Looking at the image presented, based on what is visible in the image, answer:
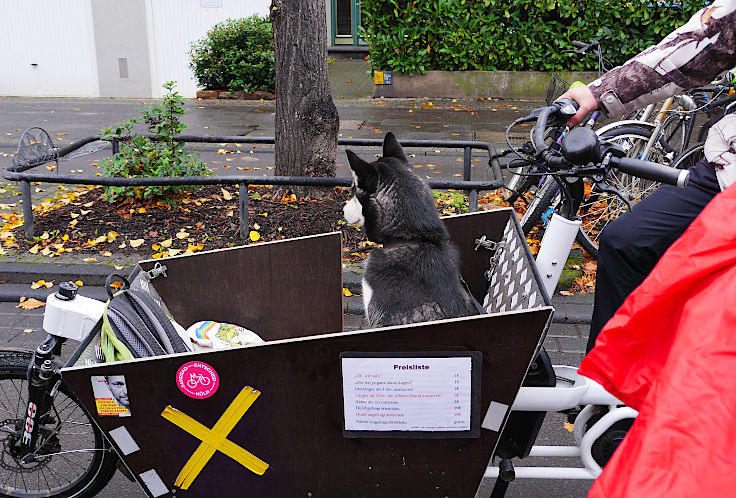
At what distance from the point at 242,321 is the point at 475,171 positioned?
17.6 ft

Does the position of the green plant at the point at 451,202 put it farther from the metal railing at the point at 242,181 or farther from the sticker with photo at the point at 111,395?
the sticker with photo at the point at 111,395

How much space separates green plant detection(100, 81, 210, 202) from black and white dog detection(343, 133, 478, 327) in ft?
12.1

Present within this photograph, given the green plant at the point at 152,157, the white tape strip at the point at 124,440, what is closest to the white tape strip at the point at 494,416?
the white tape strip at the point at 124,440

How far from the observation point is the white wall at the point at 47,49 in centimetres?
1509

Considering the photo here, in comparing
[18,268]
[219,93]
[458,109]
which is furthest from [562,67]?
[18,268]

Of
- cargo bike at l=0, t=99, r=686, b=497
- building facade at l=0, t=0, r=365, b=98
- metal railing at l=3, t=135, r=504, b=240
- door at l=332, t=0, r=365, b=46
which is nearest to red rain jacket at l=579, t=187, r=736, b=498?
cargo bike at l=0, t=99, r=686, b=497

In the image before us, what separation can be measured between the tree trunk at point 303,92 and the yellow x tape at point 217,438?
158 inches

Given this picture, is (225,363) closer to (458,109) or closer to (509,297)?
(509,297)

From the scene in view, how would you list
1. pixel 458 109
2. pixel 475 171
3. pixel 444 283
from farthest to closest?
pixel 458 109 < pixel 475 171 < pixel 444 283

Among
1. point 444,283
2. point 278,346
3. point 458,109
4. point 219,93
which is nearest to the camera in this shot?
point 278,346

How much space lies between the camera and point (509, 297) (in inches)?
96.3

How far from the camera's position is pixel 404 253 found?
2525 mm

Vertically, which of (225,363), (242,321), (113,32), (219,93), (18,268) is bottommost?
(18,268)

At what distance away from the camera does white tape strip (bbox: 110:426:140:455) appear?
6.38 feet
